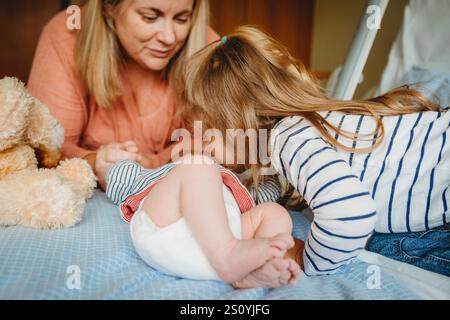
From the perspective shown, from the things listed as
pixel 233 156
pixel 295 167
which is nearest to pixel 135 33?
pixel 233 156

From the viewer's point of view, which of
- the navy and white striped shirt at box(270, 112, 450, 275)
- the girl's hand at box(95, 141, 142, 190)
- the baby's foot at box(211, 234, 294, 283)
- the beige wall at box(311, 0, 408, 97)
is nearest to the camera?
the baby's foot at box(211, 234, 294, 283)

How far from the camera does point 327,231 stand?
629mm

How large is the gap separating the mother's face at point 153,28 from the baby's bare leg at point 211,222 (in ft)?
1.89

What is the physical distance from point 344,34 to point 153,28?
1.42 meters

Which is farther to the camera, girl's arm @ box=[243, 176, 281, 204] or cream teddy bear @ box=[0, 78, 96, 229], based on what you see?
girl's arm @ box=[243, 176, 281, 204]

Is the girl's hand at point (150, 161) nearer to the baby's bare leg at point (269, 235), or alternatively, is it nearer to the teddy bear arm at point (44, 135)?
the teddy bear arm at point (44, 135)

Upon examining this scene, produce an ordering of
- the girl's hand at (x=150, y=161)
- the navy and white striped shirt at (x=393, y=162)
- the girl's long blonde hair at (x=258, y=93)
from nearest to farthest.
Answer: the navy and white striped shirt at (x=393, y=162), the girl's long blonde hair at (x=258, y=93), the girl's hand at (x=150, y=161)

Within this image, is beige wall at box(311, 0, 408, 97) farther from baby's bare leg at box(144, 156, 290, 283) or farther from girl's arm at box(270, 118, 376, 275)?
baby's bare leg at box(144, 156, 290, 283)

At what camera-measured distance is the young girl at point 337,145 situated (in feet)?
2.09

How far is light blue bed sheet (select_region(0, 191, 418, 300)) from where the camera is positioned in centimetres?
58

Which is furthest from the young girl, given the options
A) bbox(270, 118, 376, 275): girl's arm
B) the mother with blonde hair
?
the mother with blonde hair

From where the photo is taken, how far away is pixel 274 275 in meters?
0.57

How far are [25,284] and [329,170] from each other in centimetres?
48

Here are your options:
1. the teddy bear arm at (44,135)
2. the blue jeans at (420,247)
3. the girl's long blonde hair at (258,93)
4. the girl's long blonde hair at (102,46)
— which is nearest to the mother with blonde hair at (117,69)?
the girl's long blonde hair at (102,46)
